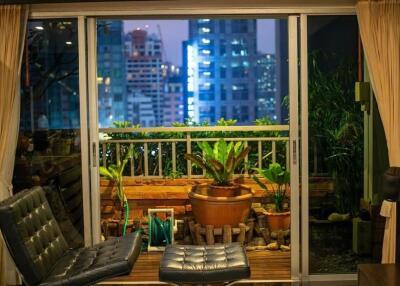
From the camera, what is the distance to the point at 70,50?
3912 mm

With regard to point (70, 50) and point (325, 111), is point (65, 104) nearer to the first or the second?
point (70, 50)

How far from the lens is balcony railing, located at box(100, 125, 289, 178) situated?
619 centimetres

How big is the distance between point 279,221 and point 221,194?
66 cm

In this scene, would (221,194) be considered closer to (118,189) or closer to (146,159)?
(118,189)

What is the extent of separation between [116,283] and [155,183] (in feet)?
7.50

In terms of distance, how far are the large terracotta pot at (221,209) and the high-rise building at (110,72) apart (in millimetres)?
1288

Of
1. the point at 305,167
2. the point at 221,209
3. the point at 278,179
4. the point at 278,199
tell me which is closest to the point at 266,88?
the point at 278,179

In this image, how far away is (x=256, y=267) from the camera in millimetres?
4410

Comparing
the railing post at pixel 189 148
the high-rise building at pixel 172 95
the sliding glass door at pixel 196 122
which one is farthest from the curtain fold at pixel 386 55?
the high-rise building at pixel 172 95

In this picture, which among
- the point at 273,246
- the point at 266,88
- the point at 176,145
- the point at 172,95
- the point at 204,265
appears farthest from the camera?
the point at 172,95

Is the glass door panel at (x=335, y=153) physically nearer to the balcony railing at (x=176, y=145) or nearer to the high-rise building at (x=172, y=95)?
the balcony railing at (x=176, y=145)

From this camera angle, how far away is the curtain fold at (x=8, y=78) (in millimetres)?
3727

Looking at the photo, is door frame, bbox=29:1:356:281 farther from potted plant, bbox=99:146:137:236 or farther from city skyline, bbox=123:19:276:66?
potted plant, bbox=99:146:137:236

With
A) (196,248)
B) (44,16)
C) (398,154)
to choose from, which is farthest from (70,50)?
(398,154)
